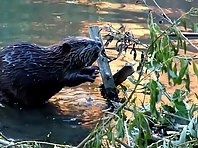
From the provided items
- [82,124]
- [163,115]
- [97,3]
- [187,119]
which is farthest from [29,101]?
[97,3]

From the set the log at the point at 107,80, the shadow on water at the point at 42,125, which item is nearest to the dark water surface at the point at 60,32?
the shadow on water at the point at 42,125

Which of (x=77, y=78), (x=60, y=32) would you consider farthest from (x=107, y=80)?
(x=60, y=32)

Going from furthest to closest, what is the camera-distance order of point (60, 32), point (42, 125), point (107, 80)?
point (60, 32) → point (107, 80) → point (42, 125)

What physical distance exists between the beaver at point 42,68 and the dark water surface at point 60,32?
0.51 feet

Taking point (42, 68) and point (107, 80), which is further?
point (107, 80)

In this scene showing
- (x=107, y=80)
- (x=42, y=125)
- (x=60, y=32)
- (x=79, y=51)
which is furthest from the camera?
(x=60, y=32)

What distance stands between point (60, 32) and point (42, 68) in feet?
9.07

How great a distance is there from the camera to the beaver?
4926 millimetres

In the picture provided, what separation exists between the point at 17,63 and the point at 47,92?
370 mm

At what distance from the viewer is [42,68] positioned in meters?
4.97

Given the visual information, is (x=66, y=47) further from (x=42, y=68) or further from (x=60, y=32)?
(x=60, y=32)

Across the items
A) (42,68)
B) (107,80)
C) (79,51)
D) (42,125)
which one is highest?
(79,51)

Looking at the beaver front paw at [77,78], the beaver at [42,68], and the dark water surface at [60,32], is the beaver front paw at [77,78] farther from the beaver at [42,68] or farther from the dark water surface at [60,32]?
the dark water surface at [60,32]

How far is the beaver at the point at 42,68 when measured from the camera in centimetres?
493
